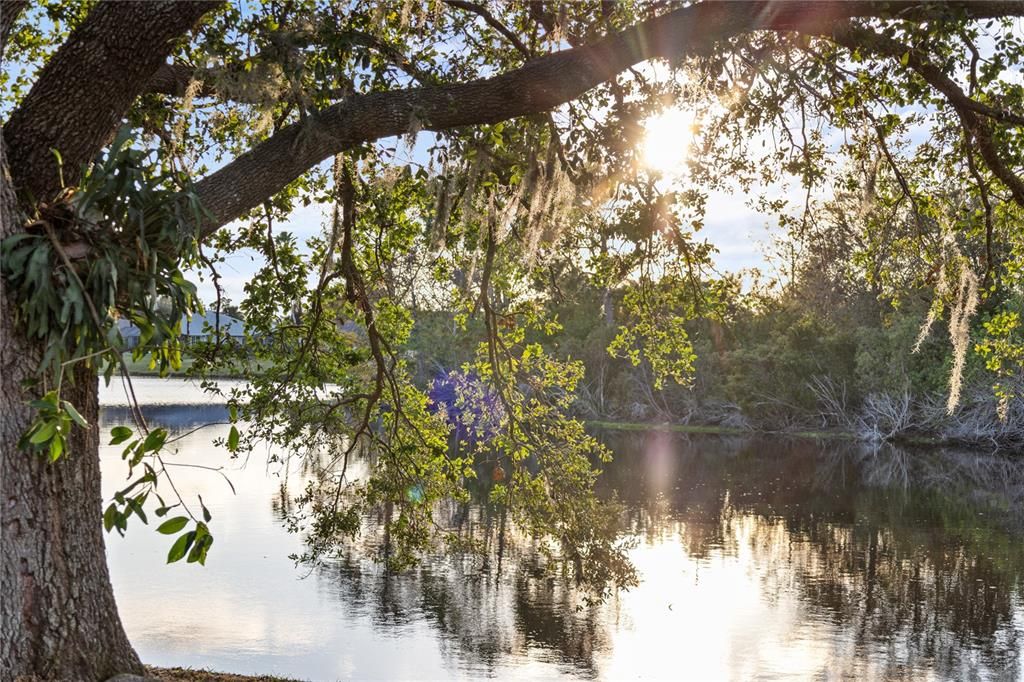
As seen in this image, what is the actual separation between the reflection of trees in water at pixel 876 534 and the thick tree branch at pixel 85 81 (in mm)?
10535

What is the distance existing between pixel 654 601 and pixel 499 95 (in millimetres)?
11408

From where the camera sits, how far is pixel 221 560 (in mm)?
16422

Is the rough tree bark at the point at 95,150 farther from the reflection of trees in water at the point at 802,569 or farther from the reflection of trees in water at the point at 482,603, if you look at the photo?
the reflection of trees in water at the point at 482,603

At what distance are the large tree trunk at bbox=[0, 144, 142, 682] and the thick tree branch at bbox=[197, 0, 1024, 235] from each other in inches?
41.0

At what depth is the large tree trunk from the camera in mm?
3814

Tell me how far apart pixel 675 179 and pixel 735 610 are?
29.1 ft

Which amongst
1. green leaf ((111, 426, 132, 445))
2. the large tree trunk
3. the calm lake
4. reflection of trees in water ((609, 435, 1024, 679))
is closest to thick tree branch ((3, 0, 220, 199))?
the large tree trunk

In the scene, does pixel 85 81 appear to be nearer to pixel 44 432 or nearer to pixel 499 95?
pixel 499 95

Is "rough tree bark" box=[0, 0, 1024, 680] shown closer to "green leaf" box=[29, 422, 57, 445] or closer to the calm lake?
"green leaf" box=[29, 422, 57, 445]

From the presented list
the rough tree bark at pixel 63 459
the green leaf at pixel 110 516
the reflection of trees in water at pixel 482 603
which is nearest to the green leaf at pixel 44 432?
the green leaf at pixel 110 516

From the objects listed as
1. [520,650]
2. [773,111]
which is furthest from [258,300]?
[520,650]

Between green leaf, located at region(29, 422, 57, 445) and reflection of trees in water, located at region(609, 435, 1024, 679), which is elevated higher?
green leaf, located at region(29, 422, 57, 445)

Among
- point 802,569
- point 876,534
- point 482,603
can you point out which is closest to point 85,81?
point 482,603

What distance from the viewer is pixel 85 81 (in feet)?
13.3
